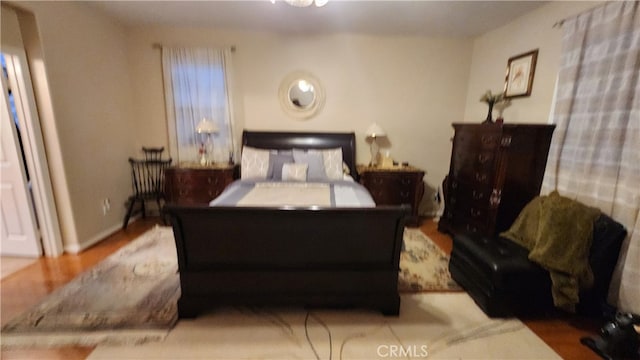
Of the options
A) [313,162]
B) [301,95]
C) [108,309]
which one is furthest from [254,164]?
→ [108,309]

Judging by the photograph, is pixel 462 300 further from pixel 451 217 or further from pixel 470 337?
pixel 451 217

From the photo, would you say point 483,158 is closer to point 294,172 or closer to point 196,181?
point 294,172

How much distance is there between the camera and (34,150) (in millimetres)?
2615

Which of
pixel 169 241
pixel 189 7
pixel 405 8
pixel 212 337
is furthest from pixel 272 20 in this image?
pixel 212 337

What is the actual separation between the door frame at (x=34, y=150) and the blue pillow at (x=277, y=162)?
2.19 metres

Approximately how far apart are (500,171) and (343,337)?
6.92ft

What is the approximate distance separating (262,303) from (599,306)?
97.5 inches

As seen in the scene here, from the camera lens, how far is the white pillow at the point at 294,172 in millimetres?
3422

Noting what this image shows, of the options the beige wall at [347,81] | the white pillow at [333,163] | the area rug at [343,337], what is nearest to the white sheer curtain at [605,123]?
the area rug at [343,337]

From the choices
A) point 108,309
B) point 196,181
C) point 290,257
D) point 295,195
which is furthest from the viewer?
point 196,181

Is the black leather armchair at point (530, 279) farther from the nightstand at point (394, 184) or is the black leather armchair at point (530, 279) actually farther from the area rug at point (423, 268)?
the nightstand at point (394, 184)

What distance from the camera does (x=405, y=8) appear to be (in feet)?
9.66

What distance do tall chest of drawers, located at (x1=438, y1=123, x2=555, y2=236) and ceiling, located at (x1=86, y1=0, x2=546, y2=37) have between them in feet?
4.12

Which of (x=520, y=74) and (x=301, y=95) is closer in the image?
(x=520, y=74)
